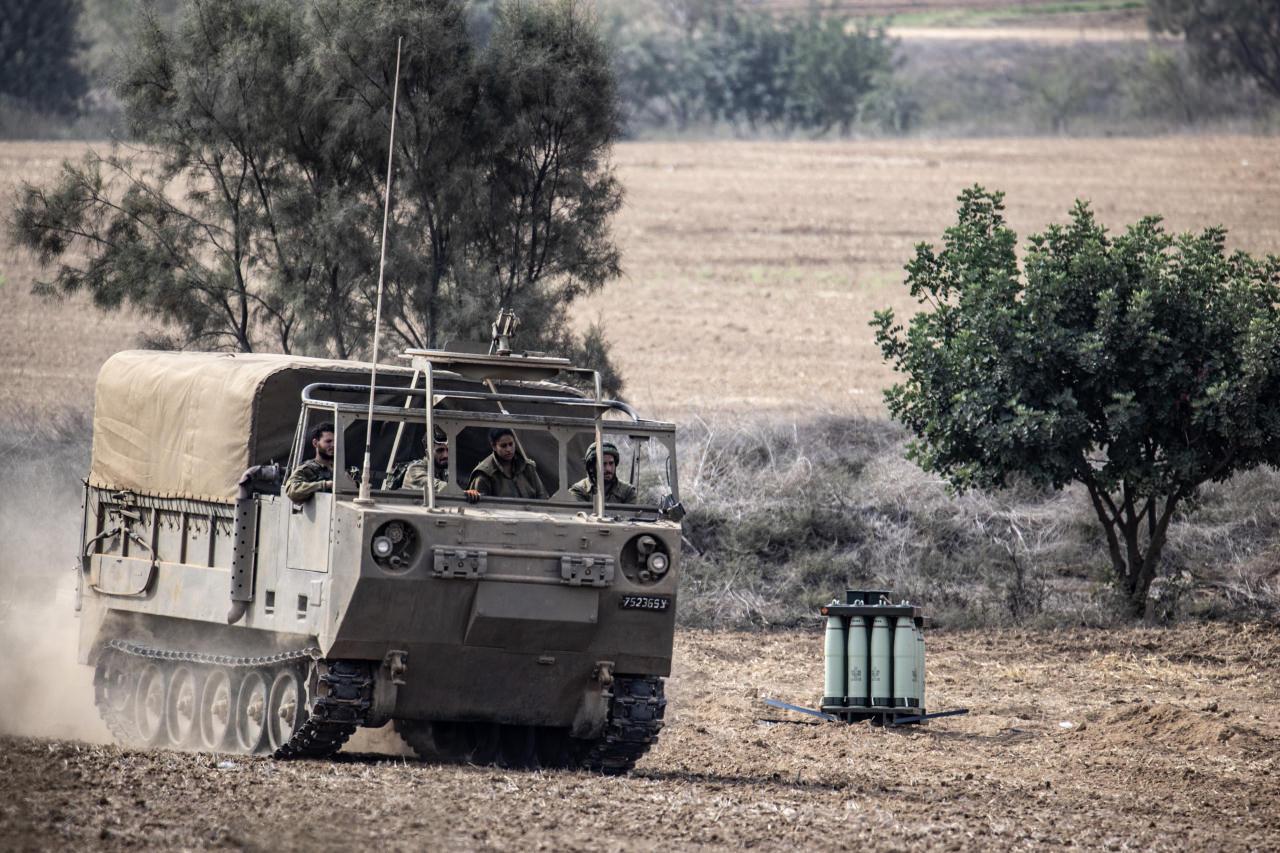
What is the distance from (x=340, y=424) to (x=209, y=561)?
6.81 feet

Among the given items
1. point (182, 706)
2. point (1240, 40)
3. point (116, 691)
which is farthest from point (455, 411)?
point (1240, 40)

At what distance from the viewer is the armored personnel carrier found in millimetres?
12141

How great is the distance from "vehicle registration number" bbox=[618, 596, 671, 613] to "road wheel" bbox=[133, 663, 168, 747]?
4.27m

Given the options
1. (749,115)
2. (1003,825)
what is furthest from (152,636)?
(749,115)

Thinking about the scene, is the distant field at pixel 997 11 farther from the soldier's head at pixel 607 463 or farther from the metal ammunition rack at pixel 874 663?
the soldier's head at pixel 607 463

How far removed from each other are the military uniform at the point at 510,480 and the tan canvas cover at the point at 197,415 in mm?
1223

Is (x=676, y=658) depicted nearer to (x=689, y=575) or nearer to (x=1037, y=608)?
(x=689, y=575)

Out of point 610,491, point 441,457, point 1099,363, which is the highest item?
point 1099,363

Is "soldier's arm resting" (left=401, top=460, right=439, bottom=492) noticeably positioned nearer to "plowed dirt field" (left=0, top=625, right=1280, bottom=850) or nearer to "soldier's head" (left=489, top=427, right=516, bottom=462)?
"soldier's head" (left=489, top=427, right=516, bottom=462)

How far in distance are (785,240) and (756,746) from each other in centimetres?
2793

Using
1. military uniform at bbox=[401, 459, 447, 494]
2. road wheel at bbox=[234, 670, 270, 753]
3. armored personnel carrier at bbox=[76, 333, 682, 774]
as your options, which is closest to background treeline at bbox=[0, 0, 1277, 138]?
armored personnel carrier at bbox=[76, 333, 682, 774]

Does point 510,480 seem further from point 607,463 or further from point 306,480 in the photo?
point 306,480

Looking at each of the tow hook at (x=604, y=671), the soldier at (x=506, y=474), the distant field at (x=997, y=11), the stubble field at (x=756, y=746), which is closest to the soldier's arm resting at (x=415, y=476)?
the soldier at (x=506, y=474)

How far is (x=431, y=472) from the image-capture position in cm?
1221
